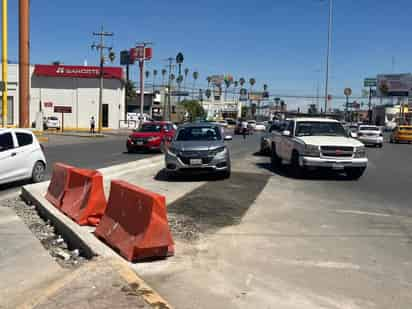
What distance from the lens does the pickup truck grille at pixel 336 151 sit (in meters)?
14.6

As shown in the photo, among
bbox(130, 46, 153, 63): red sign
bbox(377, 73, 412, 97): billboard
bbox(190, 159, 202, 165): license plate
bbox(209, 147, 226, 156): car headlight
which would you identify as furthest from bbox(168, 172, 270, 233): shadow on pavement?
bbox(377, 73, 412, 97): billboard

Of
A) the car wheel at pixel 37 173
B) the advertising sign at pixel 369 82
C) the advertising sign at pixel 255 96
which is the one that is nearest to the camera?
the car wheel at pixel 37 173

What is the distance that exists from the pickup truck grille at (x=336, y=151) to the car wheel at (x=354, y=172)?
0.53 m

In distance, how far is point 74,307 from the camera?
15.7 ft

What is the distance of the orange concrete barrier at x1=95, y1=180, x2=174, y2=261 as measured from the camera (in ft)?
20.5

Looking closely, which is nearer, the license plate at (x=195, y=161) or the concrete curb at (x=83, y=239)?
the concrete curb at (x=83, y=239)

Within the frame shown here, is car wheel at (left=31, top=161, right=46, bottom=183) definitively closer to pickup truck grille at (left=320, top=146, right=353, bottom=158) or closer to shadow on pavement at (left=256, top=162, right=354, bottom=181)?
shadow on pavement at (left=256, top=162, right=354, bottom=181)

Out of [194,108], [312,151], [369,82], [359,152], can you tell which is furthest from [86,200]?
[369,82]

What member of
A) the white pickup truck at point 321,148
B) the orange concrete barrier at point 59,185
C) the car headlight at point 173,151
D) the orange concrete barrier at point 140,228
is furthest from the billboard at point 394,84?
the orange concrete barrier at point 140,228

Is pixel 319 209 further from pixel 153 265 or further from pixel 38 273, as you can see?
pixel 38 273

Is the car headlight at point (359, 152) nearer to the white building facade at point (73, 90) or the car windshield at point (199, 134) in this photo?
the car windshield at point (199, 134)

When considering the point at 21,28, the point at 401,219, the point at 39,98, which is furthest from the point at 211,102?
the point at 401,219

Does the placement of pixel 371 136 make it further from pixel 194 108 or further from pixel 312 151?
pixel 194 108

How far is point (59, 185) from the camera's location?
10266 millimetres
